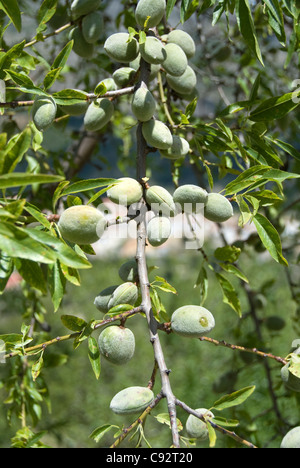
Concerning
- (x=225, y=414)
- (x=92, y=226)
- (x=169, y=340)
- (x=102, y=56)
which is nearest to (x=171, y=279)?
(x=169, y=340)

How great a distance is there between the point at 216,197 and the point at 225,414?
1.20 meters

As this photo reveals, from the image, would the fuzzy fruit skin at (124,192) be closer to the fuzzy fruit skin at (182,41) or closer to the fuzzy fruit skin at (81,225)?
Answer: the fuzzy fruit skin at (81,225)

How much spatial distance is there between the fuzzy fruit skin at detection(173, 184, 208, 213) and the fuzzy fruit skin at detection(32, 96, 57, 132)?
0.19 meters

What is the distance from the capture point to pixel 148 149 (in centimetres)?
77

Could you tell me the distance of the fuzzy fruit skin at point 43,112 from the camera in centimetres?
70

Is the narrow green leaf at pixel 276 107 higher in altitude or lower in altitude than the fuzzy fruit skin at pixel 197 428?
higher

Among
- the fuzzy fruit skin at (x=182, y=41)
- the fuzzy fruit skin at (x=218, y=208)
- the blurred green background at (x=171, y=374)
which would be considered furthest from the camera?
the blurred green background at (x=171, y=374)

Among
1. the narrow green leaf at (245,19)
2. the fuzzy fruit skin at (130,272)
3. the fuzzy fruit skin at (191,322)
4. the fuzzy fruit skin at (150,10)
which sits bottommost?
the fuzzy fruit skin at (191,322)

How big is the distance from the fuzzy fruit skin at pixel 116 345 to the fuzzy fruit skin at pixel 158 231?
0.39 ft

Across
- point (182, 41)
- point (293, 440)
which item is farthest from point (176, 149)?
point (293, 440)

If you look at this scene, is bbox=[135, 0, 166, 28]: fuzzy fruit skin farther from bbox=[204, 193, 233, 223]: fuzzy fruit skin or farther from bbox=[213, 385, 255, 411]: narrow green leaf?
bbox=[213, 385, 255, 411]: narrow green leaf

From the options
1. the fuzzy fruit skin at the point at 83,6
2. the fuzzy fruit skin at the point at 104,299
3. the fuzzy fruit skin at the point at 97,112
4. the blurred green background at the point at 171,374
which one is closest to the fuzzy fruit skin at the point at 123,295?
the fuzzy fruit skin at the point at 104,299

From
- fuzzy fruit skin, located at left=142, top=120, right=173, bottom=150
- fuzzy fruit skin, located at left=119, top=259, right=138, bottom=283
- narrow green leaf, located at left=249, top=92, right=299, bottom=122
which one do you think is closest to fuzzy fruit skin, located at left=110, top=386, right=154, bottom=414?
fuzzy fruit skin, located at left=119, top=259, right=138, bottom=283
